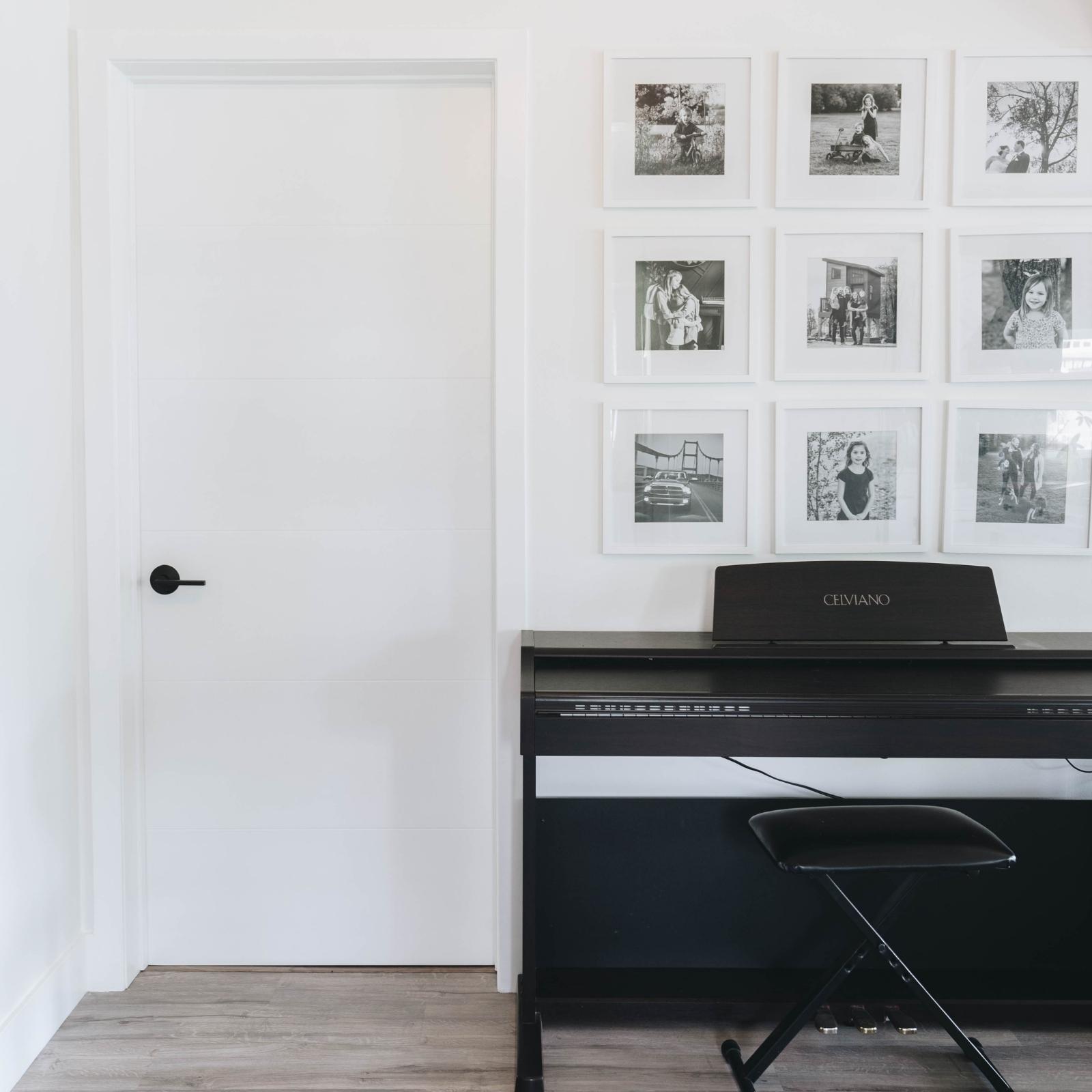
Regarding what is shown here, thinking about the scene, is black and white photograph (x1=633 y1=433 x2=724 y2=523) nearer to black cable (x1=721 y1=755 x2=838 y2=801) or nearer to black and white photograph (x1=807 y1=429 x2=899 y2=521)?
black and white photograph (x1=807 y1=429 x2=899 y2=521)

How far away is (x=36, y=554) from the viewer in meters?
1.92

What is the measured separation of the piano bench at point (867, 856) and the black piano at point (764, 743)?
18 cm

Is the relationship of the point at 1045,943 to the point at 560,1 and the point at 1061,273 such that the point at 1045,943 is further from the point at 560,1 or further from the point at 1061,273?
the point at 560,1

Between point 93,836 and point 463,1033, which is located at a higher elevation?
point 93,836

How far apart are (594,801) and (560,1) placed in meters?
1.90

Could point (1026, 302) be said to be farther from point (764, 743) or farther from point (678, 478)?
point (764, 743)

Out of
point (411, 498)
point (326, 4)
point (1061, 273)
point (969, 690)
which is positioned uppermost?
point (326, 4)

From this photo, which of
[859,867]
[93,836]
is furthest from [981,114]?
[93,836]

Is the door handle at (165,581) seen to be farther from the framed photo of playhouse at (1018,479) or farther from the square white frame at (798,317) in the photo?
the framed photo of playhouse at (1018,479)

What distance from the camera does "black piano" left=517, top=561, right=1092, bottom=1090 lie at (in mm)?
1650

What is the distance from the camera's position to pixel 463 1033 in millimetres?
1955

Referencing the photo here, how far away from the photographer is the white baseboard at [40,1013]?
1.78 metres

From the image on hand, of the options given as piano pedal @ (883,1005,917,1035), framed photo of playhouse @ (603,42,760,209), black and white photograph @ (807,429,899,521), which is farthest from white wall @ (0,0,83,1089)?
piano pedal @ (883,1005,917,1035)

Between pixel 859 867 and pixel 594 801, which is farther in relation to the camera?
pixel 594 801
